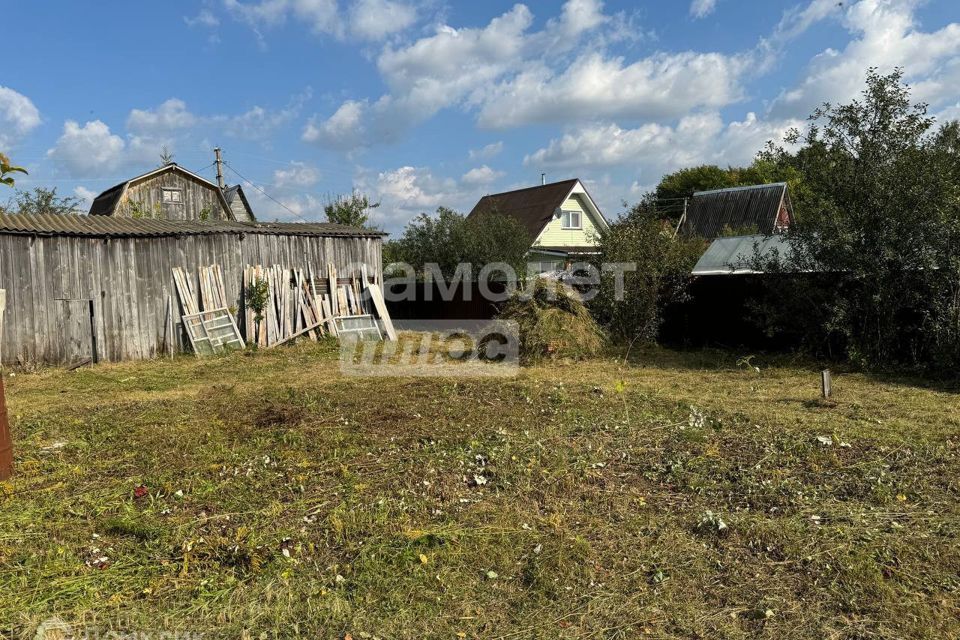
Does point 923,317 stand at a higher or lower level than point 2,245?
lower

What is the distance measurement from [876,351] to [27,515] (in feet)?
33.2

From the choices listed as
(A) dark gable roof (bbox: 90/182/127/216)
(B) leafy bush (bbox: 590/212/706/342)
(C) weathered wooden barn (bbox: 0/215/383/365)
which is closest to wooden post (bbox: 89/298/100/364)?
(C) weathered wooden barn (bbox: 0/215/383/365)

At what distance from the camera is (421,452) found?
521 centimetres

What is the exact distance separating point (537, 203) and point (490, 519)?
25.9 meters

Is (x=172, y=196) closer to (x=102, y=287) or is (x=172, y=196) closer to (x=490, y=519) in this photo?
(x=102, y=287)

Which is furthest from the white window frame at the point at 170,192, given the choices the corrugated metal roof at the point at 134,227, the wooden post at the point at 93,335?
the wooden post at the point at 93,335

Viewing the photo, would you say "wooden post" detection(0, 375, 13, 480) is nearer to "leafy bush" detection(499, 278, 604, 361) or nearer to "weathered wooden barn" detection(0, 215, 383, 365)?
"weathered wooden barn" detection(0, 215, 383, 365)

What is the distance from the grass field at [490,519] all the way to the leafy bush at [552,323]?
353 centimetres

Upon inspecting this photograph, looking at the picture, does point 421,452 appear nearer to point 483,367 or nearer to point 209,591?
point 209,591

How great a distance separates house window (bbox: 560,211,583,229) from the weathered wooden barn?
17.4m

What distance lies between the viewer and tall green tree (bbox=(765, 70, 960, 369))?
8562mm

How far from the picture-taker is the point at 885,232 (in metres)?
8.95

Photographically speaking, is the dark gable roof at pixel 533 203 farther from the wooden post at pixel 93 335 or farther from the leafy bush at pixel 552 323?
the wooden post at pixel 93 335

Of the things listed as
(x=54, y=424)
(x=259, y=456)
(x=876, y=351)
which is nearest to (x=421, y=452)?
(x=259, y=456)
